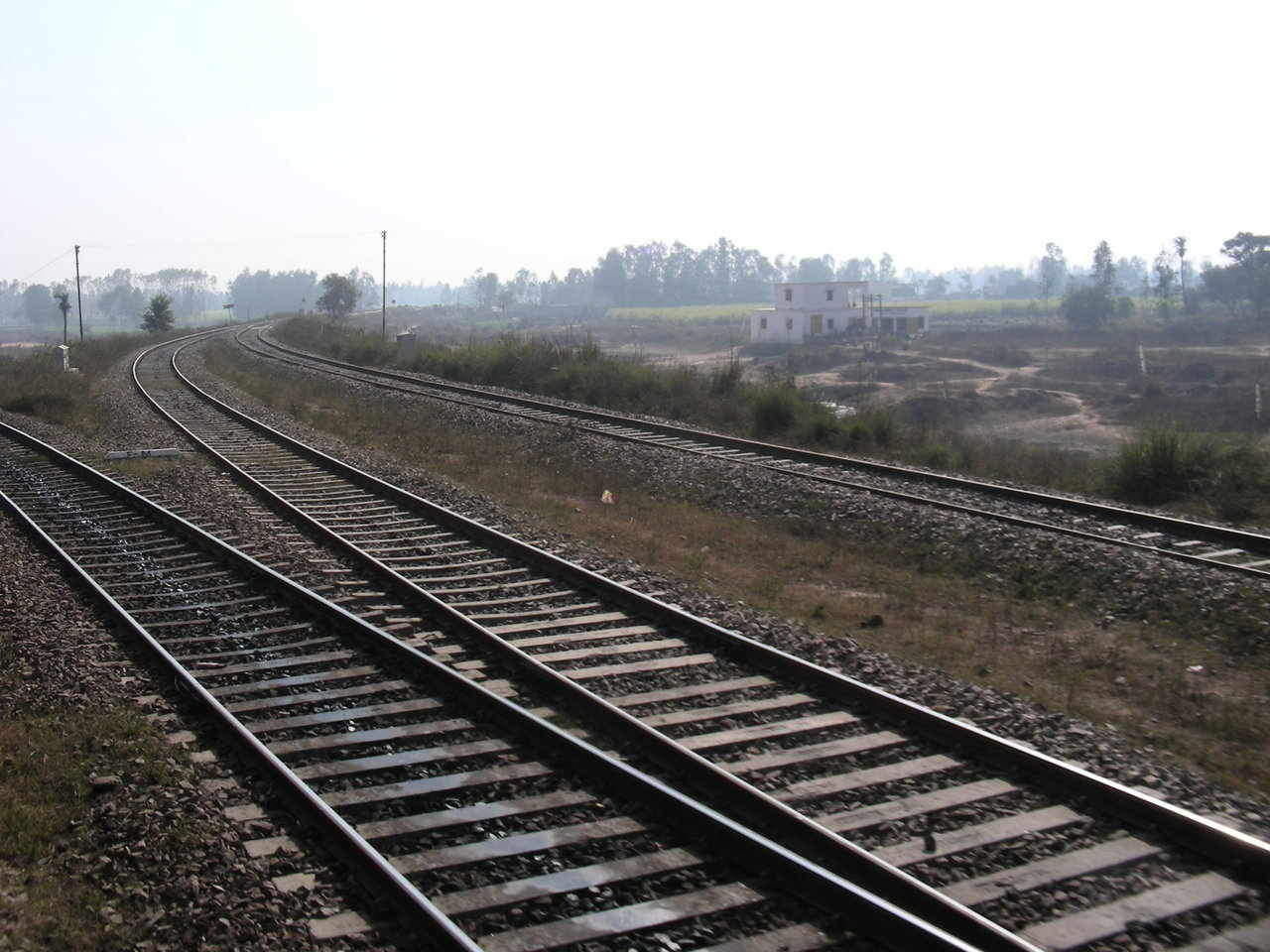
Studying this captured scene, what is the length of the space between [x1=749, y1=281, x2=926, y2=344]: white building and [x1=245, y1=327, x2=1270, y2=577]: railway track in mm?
71935

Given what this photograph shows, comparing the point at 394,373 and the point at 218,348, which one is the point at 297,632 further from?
the point at 218,348

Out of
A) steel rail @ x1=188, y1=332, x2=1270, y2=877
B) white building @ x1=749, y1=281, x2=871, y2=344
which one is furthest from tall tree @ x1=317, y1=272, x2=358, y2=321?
steel rail @ x1=188, y1=332, x2=1270, y2=877

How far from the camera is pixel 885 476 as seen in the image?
1642 cm

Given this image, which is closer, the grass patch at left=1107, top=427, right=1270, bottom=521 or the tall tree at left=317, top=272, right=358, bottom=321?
the grass patch at left=1107, top=427, right=1270, bottom=521

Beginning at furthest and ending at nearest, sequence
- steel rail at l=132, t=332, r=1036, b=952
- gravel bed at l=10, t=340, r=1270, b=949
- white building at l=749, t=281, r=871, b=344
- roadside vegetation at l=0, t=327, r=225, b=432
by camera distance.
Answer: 1. white building at l=749, t=281, r=871, b=344
2. roadside vegetation at l=0, t=327, r=225, b=432
3. gravel bed at l=10, t=340, r=1270, b=949
4. steel rail at l=132, t=332, r=1036, b=952

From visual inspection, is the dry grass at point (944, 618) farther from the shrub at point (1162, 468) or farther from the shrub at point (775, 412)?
the shrub at point (1162, 468)

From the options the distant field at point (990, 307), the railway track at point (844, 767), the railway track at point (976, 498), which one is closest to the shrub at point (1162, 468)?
the railway track at point (976, 498)

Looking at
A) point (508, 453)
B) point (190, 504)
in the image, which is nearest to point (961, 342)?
point (508, 453)

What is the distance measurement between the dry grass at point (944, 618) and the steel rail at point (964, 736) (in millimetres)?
1192

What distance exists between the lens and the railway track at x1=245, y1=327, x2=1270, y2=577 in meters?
12.1

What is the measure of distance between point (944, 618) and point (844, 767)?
3.92m

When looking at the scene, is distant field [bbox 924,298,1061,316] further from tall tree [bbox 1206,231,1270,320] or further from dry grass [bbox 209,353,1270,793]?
dry grass [bbox 209,353,1270,793]

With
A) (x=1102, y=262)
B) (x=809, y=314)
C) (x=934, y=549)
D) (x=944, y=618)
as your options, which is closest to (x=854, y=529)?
(x=934, y=549)

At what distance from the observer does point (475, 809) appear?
5.89 meters
